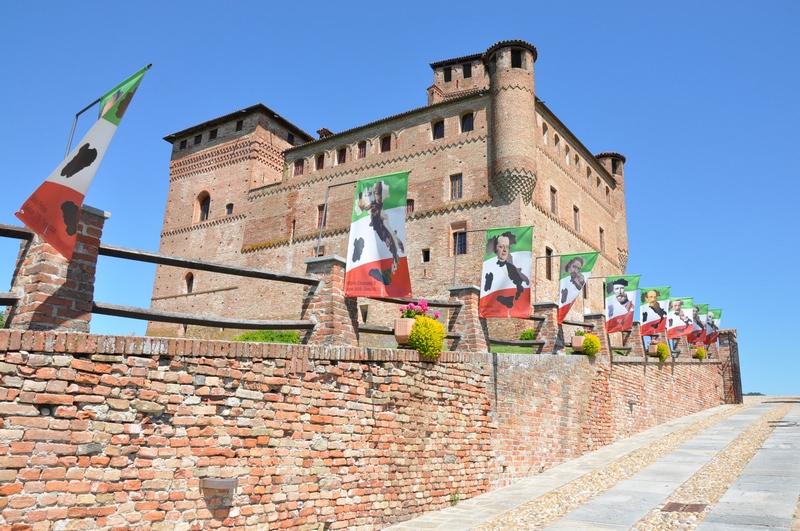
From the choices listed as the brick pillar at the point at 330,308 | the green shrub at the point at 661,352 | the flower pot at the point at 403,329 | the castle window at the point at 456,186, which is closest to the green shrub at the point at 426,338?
the flower pot at the point at 403,329

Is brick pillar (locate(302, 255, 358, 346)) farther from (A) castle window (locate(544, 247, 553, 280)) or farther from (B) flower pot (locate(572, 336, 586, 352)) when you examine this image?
(A) castle window (locate(544, 247, 553, 280))

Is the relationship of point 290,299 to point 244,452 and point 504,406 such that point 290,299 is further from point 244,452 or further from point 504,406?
point 244,452

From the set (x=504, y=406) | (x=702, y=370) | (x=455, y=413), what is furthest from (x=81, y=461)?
(x=702, y=370)

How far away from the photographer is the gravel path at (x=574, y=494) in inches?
313

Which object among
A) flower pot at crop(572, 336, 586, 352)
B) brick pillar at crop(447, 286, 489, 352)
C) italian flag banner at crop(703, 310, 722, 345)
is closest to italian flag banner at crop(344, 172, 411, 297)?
brick pillar at crop(447, 286, 489, 352)

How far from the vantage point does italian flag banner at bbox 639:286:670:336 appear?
21.1 metres

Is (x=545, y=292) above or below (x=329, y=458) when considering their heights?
above

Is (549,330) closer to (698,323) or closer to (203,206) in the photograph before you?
(698,323)

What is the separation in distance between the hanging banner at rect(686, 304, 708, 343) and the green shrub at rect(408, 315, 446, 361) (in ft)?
67.4

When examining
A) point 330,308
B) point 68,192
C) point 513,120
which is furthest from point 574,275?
point 68,192

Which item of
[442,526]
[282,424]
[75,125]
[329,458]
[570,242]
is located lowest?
[442,526]

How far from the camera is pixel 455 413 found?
9.48m

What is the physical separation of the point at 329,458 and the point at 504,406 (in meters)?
4.60

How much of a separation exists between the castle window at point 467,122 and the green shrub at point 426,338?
19.4 m
